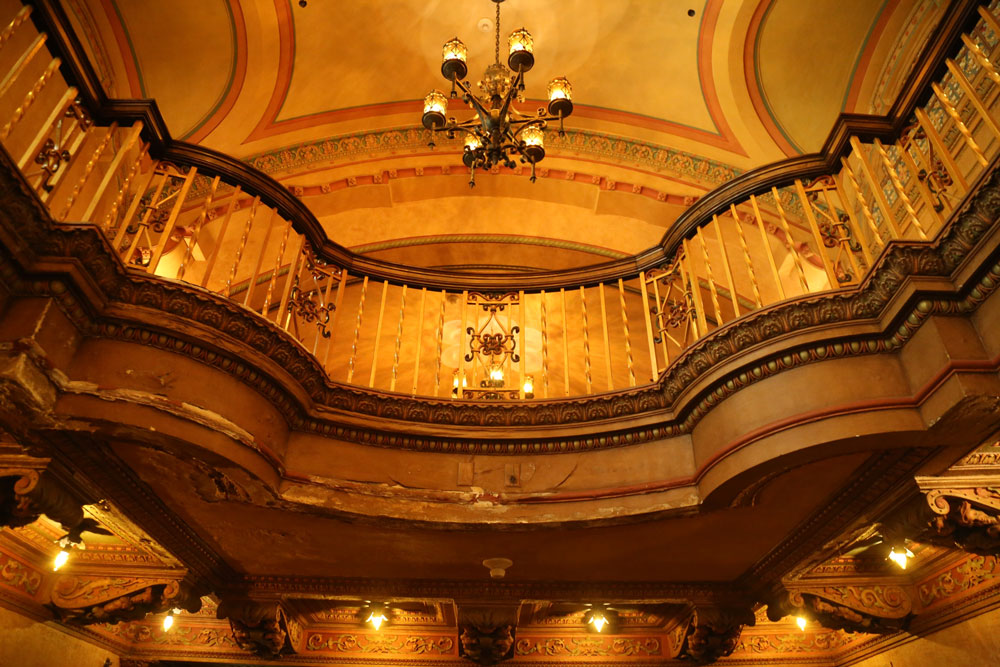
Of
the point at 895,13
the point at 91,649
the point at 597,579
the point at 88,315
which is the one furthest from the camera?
the point at 895,13

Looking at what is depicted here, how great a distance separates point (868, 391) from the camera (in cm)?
326

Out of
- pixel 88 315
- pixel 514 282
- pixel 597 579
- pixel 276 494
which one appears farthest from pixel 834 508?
pixel 88 315

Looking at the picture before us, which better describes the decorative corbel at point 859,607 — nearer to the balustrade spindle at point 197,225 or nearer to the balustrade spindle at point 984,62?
the balustrade spindle at point 984,62

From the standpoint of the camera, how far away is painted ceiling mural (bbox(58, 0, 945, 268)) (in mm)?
7863

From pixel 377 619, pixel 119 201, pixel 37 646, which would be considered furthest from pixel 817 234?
pixel 37 646

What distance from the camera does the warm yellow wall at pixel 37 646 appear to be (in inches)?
209

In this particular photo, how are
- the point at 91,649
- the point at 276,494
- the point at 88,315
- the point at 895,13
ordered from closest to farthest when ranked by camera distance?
the point at 88,315
the point at 276,494
the point at 91,649
the point at 895,13

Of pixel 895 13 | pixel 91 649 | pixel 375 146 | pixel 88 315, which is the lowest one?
pixel 91 649

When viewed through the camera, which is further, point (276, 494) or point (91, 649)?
point (91, 649)

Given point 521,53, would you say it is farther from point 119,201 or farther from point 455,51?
point 119,201

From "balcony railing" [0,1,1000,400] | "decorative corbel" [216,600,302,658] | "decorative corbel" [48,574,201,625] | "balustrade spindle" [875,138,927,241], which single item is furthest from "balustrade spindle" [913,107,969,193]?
Answer: "decorative corbel" [48,574,201,625]

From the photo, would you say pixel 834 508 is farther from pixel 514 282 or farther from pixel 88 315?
pixel 88 315

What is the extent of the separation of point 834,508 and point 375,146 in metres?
7.80

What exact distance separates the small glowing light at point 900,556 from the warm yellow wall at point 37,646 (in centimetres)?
644
